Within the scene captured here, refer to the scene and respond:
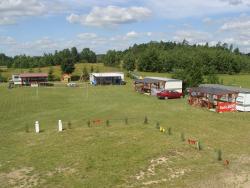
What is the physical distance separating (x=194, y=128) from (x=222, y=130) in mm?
2052

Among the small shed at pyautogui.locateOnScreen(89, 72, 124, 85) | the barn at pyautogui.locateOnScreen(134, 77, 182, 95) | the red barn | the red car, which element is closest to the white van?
the red car

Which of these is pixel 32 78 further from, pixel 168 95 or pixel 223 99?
pixel 223 99

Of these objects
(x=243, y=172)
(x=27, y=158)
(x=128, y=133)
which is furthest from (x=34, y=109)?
(x=243, y=172)

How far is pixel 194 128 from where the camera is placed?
29203mm

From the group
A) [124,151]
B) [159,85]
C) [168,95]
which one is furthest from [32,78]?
[124,151]

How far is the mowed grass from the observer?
17.5m

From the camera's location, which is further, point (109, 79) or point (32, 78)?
point (32, 78)

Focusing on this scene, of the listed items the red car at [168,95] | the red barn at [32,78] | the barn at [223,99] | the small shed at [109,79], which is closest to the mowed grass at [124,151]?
the barn at [223,99]

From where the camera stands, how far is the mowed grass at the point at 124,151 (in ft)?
57.5

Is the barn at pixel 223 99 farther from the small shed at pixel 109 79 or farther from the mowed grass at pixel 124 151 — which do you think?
the small shed at pixel 109 79

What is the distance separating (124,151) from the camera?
21.9m

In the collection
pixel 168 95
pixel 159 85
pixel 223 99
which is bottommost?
pixel 168 95

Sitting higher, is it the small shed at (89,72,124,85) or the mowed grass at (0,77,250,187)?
the small shed at (89,72,124,85)

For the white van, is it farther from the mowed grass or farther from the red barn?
the red barn
